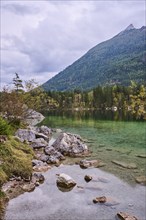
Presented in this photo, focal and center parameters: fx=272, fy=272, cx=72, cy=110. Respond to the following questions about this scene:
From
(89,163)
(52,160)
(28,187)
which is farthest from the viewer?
(52,160)

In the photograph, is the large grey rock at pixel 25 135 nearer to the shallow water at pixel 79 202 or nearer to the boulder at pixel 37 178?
the boulder at pixel 37 178

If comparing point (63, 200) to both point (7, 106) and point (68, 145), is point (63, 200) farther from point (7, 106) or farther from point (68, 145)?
point (7, 106)

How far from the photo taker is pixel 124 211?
13109 millimetres

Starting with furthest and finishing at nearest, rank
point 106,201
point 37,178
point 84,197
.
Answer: point 37,178
point 84,197
point 106,201

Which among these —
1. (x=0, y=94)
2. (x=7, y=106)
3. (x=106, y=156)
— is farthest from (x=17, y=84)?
(x=106, y=156)

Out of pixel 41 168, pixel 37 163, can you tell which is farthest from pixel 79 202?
pixel 37 163

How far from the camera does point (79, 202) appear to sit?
46.4 feet

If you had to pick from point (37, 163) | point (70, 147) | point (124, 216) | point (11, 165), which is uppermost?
point (11, 165)

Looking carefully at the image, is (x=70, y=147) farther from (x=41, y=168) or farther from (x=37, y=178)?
(x=37, y=178)

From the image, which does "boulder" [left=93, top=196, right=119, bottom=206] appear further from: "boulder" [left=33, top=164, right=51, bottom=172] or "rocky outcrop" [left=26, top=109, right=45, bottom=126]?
"rocky outcrop" [left=26, top=109, right=45, bottom=126]

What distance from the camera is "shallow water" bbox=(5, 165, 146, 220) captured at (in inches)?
494

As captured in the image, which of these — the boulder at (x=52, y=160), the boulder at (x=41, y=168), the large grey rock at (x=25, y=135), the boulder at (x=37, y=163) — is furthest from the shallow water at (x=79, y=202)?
the large grey rock at (x=25, y=135)

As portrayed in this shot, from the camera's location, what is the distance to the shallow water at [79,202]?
1254cm

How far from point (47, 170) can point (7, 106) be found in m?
17.8
